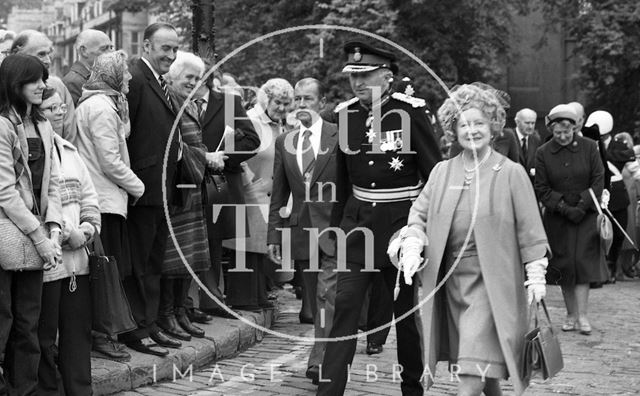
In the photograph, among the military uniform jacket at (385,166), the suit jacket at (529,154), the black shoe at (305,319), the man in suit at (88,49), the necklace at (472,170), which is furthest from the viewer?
the suit jacket at (529,154)

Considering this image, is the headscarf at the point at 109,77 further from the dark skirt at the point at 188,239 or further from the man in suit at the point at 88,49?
the dark skirt at the point at 188,239

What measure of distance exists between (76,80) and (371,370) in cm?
304

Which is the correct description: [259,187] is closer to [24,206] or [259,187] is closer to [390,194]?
[390,194]

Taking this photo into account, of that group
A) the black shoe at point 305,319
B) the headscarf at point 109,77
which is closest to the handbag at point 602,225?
the black shoe at point 305,319

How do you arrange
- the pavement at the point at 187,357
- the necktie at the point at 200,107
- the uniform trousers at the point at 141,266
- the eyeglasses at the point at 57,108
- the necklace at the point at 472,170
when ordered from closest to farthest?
the necklace at the point at 472,170 < the eyeglasses at the point at 57,108 < the pavement at the point at 187,357 < the uniform trousers at the point at 141,266 < the necktie at the point at 200,107

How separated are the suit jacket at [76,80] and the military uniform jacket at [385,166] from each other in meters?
2.27

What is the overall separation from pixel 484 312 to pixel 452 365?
522mm

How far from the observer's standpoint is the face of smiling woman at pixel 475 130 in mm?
6605

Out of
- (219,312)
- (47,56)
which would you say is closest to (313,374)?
(219,312)

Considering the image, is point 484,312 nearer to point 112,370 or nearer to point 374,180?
point 374,180

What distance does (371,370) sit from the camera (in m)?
8.98

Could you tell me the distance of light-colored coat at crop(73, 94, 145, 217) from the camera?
314 inches

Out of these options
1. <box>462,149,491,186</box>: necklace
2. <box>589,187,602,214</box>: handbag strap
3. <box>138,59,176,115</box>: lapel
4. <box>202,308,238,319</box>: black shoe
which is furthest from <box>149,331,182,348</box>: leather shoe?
<box>589,187,602,214</box>: handbag strap

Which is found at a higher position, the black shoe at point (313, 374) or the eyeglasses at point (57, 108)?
the eyeglasses at point (57, 108)
